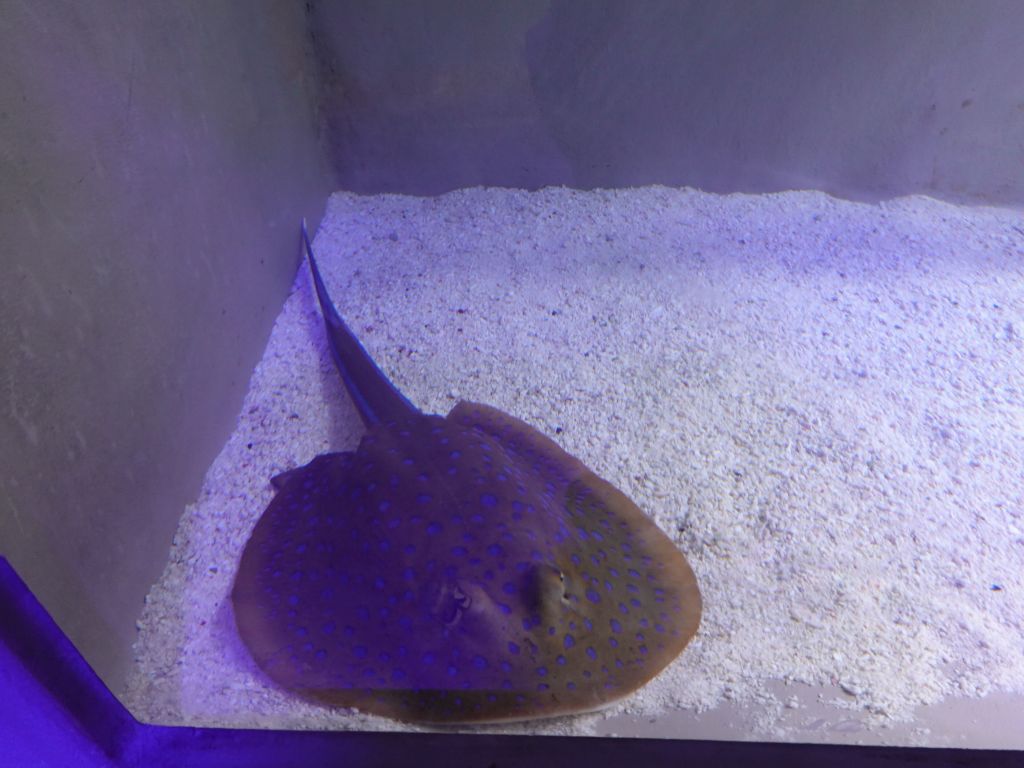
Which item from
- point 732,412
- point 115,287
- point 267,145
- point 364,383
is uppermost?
point 115,287

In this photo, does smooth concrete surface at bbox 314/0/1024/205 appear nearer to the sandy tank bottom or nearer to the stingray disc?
the sandy tank bottom

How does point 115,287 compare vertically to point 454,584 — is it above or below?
above

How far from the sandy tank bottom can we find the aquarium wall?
0.24m

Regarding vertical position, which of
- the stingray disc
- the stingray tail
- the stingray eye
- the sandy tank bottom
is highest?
the stingray eye

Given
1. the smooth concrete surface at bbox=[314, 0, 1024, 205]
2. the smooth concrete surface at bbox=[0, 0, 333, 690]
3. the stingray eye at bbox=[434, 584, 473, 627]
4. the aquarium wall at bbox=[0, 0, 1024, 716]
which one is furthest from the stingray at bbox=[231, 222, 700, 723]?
the smooth concrete surface at bbox=[314, 0, 1024, 205]

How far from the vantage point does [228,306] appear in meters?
3.08

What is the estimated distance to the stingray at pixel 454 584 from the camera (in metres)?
1.58

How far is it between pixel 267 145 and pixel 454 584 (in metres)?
3.06

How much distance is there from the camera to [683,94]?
4.39 metres

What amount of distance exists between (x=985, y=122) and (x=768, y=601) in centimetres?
407

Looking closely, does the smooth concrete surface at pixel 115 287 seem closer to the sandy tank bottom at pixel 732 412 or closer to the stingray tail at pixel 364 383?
the sandy tank bottom at pixel 732 412

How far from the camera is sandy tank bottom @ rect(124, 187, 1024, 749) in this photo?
186 cm

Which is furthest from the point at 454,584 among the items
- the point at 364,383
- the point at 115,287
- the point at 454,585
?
the point at 115,287

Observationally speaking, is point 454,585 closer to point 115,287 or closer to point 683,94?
point 115,287
